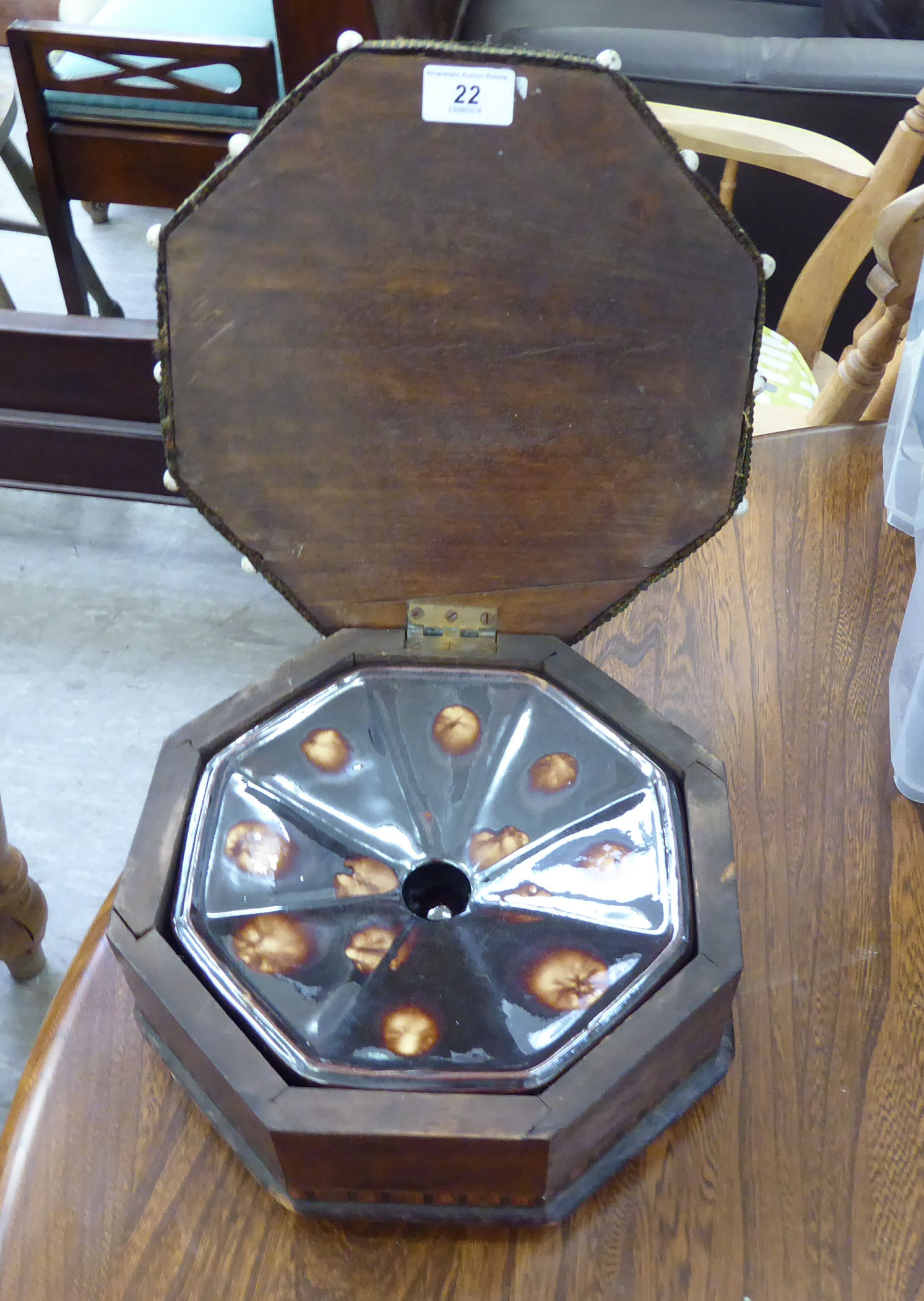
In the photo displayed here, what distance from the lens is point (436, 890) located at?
2.39 ft

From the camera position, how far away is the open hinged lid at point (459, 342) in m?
0.69

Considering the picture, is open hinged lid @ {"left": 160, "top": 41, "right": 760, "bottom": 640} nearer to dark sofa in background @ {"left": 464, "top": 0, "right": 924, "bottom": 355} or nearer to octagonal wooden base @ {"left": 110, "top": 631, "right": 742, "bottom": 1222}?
octagonal wooden base @ {"left": 110, "top": 631, "right": 742, "bottom": 1222}

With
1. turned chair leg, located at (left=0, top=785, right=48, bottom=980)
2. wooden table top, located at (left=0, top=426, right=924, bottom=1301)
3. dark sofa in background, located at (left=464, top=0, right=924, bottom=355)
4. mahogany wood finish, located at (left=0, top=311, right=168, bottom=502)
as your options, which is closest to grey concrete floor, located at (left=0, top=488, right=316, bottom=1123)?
turned chair leg, located at (left=0, top=785, right=48, bottom=980)

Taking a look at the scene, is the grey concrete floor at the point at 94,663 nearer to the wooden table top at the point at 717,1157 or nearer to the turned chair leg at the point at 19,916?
the turned chair leg at the point at 19,916

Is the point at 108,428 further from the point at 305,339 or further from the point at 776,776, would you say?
the point at 776,776

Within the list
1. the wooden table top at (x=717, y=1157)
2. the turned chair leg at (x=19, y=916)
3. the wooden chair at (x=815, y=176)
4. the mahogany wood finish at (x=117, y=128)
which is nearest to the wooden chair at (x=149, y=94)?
the mahogany wood finish at (x=117, y=128)

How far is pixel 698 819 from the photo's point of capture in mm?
695

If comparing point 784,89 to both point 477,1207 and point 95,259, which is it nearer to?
point 95,259

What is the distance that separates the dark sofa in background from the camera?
6.57 feet

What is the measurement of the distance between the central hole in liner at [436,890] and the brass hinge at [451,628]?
0.18m

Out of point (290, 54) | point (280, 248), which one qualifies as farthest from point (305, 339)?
point (290, 54)

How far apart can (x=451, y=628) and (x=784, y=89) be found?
1.69 meters

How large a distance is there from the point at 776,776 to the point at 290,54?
1779 mm

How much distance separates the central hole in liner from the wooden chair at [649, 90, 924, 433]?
94 centimetres
